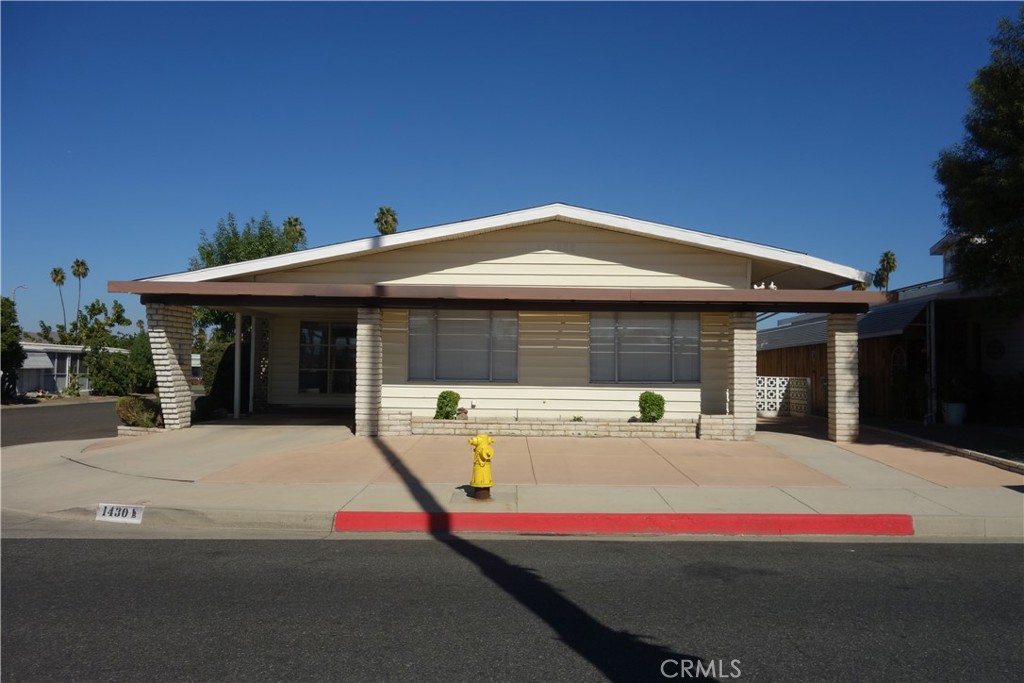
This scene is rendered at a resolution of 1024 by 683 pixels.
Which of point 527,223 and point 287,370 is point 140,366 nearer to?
point 287,370

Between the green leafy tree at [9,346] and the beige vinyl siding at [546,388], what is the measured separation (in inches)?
839

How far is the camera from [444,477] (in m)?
10.9

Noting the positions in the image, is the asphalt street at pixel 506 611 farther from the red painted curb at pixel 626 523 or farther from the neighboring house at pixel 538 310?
the neighboring house at pixel 538 310

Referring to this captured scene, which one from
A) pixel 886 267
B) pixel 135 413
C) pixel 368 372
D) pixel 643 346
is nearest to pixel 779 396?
pixel 643 346

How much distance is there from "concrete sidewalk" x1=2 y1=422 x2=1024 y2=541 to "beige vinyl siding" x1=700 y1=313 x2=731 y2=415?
153cm

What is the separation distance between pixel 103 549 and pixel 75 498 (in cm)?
266

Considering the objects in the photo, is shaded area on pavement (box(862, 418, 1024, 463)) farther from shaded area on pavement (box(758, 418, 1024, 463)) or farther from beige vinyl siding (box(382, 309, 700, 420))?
beige vinyl siding (box(382, 309, 700, 420))

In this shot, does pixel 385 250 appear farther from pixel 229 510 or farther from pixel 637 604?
pixel 637 604

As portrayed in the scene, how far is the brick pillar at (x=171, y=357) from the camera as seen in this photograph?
14828mm

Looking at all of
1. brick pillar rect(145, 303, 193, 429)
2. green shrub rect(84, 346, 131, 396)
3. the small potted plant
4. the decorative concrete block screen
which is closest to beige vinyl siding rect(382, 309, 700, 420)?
brick pillar rect(145, 303, 193, 429)

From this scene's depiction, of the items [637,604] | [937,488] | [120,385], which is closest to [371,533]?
[637,604]

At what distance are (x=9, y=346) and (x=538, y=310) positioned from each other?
24886mm

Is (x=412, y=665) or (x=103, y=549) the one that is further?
(x=103, y=549)

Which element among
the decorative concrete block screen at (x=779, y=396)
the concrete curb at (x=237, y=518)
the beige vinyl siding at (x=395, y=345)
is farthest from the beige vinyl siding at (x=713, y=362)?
the concrete curb at (x=237, y=518)
